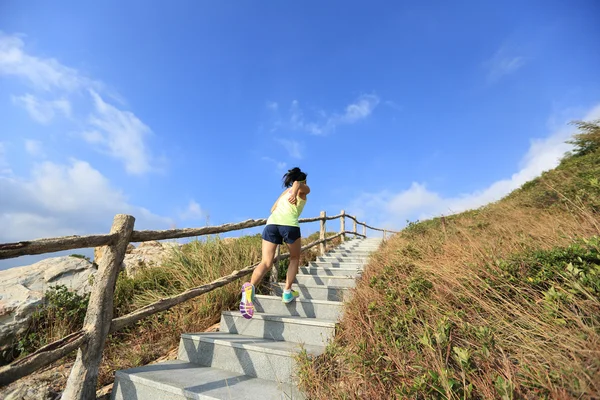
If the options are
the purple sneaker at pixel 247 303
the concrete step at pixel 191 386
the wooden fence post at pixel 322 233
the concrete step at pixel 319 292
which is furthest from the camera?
the wooden fence post at pixel 322 233

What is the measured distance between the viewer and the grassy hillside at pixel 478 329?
166 cm

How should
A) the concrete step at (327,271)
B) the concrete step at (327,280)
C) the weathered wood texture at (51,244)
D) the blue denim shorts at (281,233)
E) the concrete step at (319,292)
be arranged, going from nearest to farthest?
the weathered wood texture at (51,244) → the blue denim shorts at (281,233) → the concrete step at (319,292) → the concrete step at (327,280) → the concrete step at (327,271)

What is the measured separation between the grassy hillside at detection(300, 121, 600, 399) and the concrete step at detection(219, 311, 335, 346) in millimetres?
215

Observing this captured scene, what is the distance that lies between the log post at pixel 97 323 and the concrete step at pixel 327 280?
313 cm

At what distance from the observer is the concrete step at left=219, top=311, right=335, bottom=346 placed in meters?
3.10

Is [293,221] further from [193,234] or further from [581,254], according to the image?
[581,254]

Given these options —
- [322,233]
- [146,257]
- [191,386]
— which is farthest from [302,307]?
[146,257]

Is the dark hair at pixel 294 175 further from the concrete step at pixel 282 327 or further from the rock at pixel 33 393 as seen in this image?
the rock at pixel 33 393

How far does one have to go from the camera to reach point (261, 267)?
364 centimetres

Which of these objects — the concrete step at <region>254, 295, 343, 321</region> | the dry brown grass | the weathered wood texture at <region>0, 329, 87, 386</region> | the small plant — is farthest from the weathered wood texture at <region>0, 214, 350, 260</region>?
the small plant

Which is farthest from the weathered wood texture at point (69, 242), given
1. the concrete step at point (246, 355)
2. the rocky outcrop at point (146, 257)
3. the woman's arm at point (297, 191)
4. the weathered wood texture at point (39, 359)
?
the rocky outcrop at point (146, 257)

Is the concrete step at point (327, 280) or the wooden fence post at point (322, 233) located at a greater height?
the wooden fence post at point (322, 233)

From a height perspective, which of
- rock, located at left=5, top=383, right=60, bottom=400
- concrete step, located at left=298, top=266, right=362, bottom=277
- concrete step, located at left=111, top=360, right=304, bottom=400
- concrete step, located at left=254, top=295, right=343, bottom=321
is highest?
concrete step, located at left=298, top=266, right=362, bottom=277

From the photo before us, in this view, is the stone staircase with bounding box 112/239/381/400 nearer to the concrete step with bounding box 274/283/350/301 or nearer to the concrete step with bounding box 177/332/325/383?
the concrete step with bounding box 177/332/325/383
